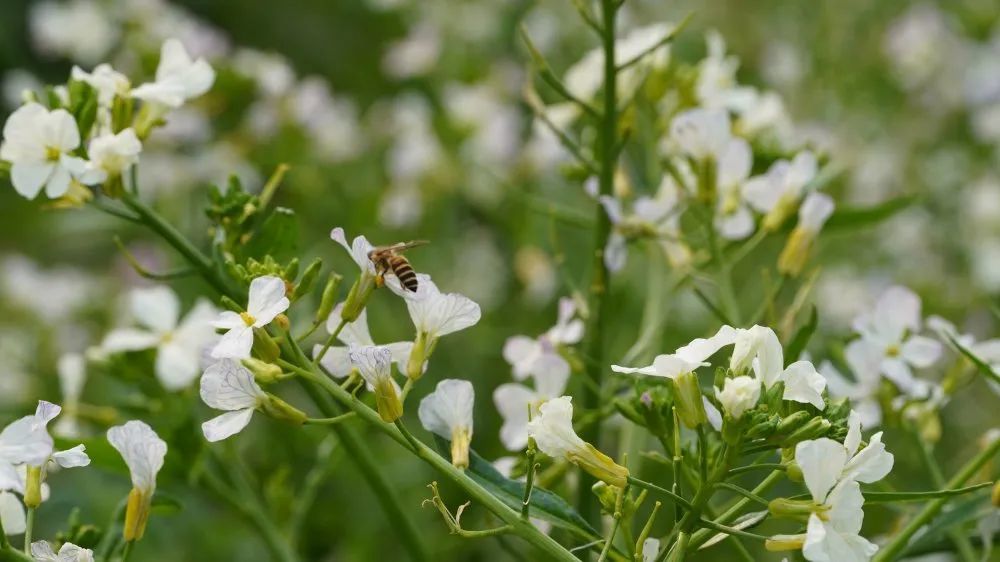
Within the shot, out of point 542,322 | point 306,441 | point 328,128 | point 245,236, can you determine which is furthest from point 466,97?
point 245,236

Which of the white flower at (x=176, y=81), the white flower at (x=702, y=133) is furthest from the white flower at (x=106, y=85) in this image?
the white flower at (x=702, y=133)

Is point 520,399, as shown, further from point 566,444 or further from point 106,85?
point 106,85

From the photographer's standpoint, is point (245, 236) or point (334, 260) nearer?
point (245, 236)

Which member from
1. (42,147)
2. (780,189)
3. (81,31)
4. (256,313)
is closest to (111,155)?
(42,147)

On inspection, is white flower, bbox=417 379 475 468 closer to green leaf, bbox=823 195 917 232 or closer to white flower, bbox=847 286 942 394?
white flower, bbox=847 286 942 394

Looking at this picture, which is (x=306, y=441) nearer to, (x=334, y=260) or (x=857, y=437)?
(x=334, y=260)

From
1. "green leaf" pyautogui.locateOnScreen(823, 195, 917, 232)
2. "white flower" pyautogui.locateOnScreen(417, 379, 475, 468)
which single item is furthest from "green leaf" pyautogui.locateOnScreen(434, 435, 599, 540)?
"green leaf" pyautogui.locateOnScreen(823, 195, 917, 232)
